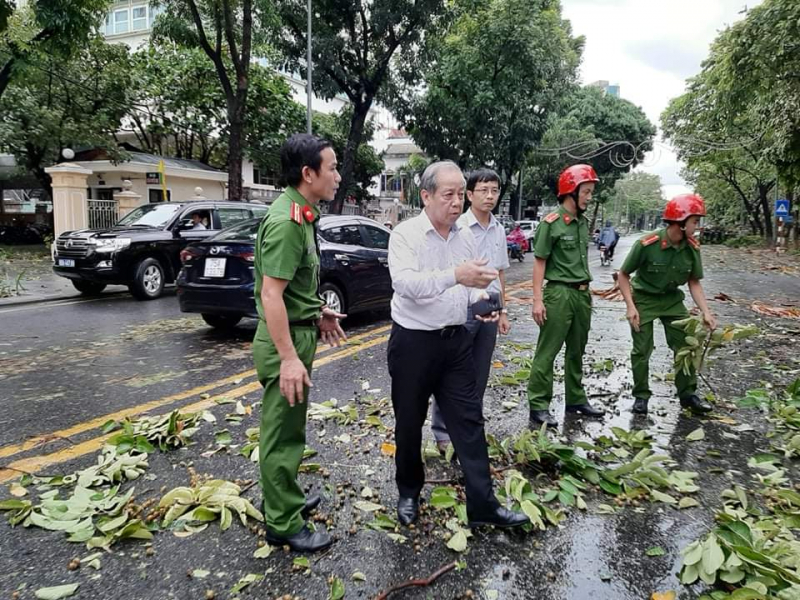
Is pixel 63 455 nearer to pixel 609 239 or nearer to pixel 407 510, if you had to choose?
pixel 407 510

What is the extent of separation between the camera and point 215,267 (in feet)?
22.2

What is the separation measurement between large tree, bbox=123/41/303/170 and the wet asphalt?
19415mm

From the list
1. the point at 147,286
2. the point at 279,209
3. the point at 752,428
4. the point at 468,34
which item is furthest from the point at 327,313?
the point at 468,34

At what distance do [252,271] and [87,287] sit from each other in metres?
6.02

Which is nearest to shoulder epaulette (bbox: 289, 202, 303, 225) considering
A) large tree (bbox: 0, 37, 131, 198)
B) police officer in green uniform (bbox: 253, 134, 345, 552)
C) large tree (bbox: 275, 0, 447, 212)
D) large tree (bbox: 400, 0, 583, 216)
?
police officer in green uniform (bbox: 253, 134, 345, 552)

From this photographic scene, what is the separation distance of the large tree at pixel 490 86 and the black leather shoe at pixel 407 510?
752 inches

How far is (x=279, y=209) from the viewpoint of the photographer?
2.44 m

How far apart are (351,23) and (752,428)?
16799 millimetres

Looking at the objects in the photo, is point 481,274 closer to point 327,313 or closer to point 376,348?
point 327,313

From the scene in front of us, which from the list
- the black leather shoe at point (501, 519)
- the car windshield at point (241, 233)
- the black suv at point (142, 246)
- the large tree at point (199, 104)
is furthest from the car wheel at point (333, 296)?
the large tree at point (199, 104)

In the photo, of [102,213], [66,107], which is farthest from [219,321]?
[66,107]

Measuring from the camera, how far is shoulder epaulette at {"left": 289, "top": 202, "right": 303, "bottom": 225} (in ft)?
7.88

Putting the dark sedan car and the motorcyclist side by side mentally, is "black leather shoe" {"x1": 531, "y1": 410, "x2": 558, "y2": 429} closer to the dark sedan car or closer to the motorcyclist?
the dark sedan car

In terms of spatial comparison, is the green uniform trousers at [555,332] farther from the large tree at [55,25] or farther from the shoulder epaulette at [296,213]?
the large tree at [55,25]
